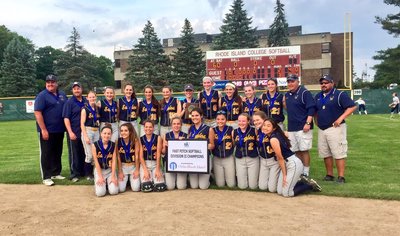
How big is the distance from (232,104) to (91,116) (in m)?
2.58

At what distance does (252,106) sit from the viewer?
698 cm

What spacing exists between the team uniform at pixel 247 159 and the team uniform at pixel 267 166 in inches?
3.8

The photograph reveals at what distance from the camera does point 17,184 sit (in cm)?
694

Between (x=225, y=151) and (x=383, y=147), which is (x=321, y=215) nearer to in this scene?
(x=225, y=151)

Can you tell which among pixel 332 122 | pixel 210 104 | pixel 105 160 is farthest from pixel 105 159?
pixel 332 122

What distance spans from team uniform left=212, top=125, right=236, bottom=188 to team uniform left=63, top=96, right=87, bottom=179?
2.56 meters

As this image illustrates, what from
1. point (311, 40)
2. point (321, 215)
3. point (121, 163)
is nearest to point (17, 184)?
point (121, 163)

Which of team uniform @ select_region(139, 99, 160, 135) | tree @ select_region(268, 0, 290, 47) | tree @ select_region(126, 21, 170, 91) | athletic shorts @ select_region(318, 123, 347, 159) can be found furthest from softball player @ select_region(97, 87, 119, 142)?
tree @ select_region(268, 0, 290, 47)

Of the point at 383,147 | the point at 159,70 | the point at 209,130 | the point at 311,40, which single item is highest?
the point at 311,40

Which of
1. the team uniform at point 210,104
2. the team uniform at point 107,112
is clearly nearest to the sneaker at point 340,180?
the team uniform at point 210,104

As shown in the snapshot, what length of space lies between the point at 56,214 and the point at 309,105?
427 cm

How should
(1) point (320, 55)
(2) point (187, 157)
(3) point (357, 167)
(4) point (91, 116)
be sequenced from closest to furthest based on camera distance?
(2) point (187, 157)
(4) point (91, 116)
(3) point (357, 167)
(1) point (320, 55)

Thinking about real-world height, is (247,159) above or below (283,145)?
below

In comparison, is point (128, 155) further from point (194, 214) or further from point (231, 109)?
point (231, 109)
